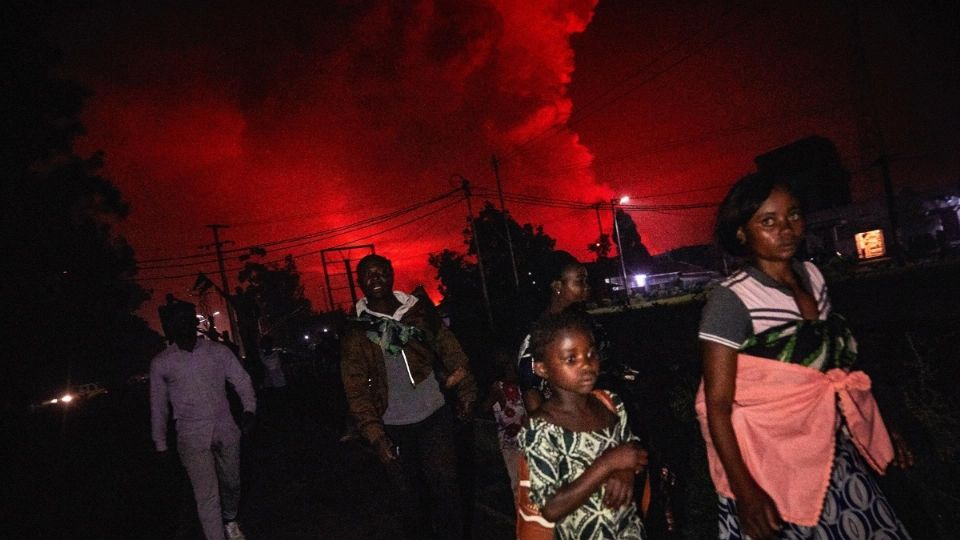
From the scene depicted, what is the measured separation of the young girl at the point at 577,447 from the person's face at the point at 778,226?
83cm

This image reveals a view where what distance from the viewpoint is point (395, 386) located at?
3.86 metres

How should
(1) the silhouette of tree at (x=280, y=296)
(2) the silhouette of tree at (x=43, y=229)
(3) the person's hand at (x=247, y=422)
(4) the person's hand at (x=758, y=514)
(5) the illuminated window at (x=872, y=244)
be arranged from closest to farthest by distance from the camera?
(4) the person's hand at (x=758, y=514)
(3) the person's hand at (x=247, y=422)
(2) the silhouette of tree at (x=43, y=229)
(5) the illuminated window at (x=872, y=244)
(1) the silhouette of tree at (x=280, y=296)

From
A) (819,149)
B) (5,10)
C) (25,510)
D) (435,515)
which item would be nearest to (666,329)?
(435,515)

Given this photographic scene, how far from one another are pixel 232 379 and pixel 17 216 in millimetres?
Answer: 17211

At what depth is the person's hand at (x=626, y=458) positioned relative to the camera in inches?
85.6

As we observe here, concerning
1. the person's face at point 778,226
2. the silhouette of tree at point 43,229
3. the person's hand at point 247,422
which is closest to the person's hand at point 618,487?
the person's face at point 778,226

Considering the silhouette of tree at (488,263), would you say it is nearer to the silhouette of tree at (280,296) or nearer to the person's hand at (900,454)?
the person's hand at (900,454)

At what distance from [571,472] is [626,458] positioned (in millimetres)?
263

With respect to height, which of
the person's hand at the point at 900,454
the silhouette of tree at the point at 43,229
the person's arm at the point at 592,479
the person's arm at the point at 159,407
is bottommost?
the person's hand at the point at 900,454

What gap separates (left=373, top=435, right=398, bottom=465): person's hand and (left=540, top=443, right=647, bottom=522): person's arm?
163 cm

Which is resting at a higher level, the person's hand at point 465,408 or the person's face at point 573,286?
the person's face at point 573,286

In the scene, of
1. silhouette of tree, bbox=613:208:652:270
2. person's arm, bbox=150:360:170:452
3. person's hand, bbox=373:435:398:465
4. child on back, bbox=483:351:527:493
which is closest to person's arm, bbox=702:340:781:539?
child on back, bbox=483:351:527:493

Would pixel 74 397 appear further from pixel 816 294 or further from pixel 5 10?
pixel 816 294

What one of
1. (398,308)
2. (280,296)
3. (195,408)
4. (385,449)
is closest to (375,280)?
(398,308)
